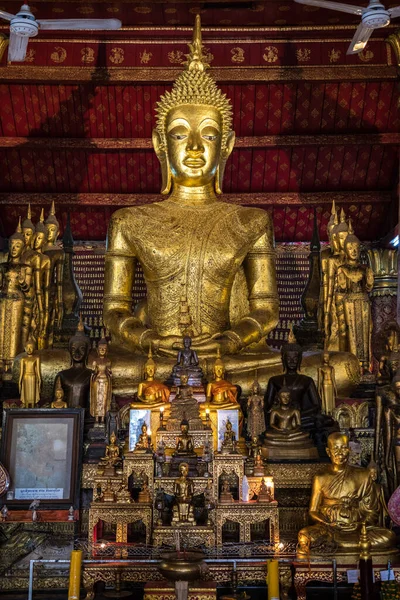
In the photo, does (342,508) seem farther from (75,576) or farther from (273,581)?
(75,576)

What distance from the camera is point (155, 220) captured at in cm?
661

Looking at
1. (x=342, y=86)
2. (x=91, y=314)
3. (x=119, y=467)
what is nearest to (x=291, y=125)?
(x=342, y=86)

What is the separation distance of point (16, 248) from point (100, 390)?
146 cm

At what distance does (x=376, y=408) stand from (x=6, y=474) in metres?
1.95

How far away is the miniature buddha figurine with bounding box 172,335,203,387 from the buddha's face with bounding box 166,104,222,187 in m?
1.66

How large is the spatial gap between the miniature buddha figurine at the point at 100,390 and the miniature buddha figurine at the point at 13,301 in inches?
39.9

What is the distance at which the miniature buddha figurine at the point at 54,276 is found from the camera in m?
6.89

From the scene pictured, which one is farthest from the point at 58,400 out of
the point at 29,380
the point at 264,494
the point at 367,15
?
the point at 367,15

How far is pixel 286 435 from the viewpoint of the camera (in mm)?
5074

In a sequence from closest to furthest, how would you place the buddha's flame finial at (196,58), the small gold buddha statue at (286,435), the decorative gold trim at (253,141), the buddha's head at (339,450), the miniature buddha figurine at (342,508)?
the miniature buddha figurine at (342,508), the buddha's head at (339,450), the small gold buddha statue at (286,435), the buddha's flame finial at (196,58), the decorative gold trim at (253,141)

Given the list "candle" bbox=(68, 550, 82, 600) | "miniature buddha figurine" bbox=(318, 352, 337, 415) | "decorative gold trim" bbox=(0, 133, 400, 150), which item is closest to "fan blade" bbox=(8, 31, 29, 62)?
"decorative gold trim" bbox=(0, 133, 400, 150)

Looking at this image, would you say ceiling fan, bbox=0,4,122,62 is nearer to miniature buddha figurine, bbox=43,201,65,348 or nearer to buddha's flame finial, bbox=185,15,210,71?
buddha's flame finial, bbox=185,15,210,71

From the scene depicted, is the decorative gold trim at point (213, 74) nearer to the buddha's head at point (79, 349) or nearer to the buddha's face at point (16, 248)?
the buddha's face at point (16, 248)

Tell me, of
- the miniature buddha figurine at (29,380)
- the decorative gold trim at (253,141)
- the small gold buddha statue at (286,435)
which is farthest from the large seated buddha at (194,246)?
the decorative gold trim at (253,141)
